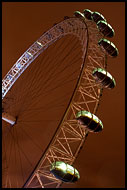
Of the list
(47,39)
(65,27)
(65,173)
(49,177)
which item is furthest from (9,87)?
(65,173)

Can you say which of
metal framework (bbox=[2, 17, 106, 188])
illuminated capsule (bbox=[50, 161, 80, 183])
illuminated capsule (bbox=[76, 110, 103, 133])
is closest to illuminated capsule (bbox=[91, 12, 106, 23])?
metal framework (bbox=[2, 17, 106, 188])

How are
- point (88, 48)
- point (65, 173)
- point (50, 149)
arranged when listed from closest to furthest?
point (65, 173) → point (50, 149) → point (88, 48)

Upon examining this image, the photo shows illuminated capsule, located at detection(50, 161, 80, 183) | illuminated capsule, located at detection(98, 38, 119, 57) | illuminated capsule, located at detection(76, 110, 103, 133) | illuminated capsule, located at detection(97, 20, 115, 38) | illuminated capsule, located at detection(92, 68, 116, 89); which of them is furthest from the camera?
illuminated capsule, located at detection(97, 20, 115, 38)

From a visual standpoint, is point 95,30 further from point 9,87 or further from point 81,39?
point 9,87

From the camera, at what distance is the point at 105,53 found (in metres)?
7.45

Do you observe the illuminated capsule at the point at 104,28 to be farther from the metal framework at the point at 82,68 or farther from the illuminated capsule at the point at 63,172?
the illuminated capsule at the point at 63,172

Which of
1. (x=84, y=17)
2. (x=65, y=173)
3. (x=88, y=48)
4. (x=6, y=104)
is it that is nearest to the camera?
(x=65, y=173)

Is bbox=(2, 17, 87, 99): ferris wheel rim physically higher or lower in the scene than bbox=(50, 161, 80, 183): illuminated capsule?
higher

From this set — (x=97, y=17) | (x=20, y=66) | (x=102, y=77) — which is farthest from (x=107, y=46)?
(x=20, y=66)

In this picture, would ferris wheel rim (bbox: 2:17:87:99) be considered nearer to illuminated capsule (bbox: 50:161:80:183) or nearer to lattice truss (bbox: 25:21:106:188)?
lattice truss (bbox: 25:21:106:188)

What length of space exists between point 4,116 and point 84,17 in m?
Result: 4.58

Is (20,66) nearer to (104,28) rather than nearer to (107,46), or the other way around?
(104,28)

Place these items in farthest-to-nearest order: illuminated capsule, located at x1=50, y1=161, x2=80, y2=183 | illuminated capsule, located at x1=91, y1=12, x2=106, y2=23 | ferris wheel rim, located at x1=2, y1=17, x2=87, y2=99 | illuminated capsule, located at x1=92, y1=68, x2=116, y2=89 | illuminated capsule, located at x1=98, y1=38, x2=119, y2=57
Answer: ferris wheel rim, located at x1=2, y1=17, x2=87, y2=99, illuminated capsule, located at x1=91, y1=12, x2=106, y2=23, illuminated capsule, located at x1=98, y1=38, x2=119, y2=57, illuminated capsule, located at x1=92, y1=68, x2=116, y2=89, illuminated capsule, located at x1=50, y1=161, x2=80, y2=183

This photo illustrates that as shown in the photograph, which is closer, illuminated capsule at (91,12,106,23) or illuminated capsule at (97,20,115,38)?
illuminated capsule at (97,20,115,38)
